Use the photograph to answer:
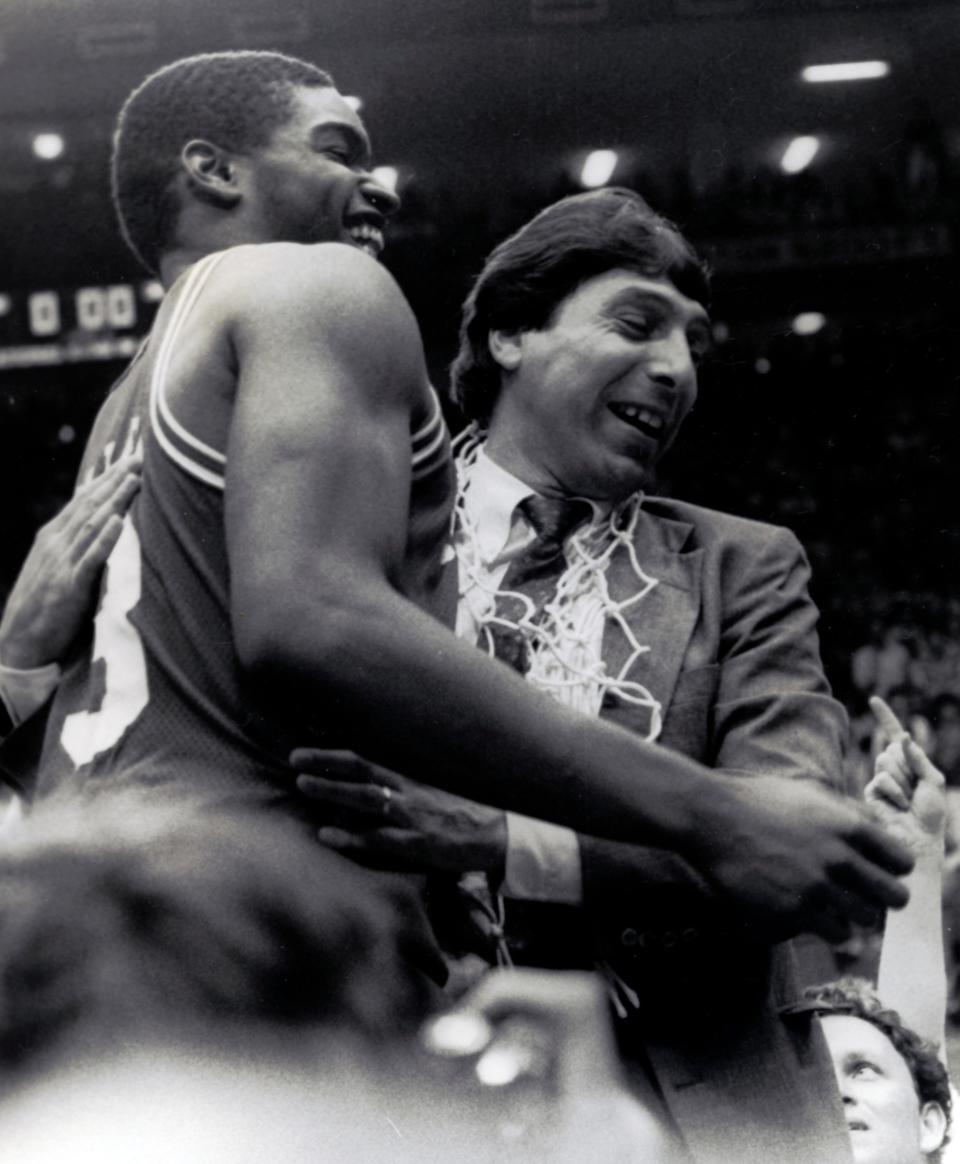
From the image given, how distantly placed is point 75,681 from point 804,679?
0.65m

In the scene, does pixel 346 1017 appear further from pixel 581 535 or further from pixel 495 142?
pixel 495 142

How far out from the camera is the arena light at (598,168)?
173 cm

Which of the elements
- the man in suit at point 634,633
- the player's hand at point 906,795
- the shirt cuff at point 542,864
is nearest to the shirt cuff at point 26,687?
the man in suit at point 634,633

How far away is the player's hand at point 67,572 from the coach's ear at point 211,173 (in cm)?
23

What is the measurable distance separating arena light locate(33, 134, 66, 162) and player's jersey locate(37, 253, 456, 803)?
71 centimetres

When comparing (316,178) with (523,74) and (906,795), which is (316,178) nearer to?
(523,74)

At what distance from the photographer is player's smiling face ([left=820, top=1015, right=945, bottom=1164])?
1568 millimetres

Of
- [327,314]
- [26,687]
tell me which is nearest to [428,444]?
[327,314]

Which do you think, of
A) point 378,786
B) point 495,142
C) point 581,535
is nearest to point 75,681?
point 378,786

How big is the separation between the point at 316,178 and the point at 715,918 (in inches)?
24.9

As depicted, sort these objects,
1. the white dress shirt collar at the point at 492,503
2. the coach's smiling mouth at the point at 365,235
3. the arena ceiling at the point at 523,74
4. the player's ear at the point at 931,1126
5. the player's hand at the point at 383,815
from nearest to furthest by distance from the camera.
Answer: the player's hand at the point at 383,815, the coach's smiling mouth at the point at 365,235, the white dress shirt collar at the point at 492,503, the arena ceiling at the point at 523,74, the player's ear at the point at 931,1126

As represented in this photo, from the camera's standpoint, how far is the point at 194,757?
0.90 metres

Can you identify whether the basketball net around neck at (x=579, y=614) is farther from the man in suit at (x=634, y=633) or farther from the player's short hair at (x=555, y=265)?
the player's short hair at (x=555, y=265)

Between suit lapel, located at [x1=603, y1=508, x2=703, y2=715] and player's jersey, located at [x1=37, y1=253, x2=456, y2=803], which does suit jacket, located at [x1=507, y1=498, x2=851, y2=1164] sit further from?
player's jersey, located at [x1=37, y1=253, x2=456, y2=803]
